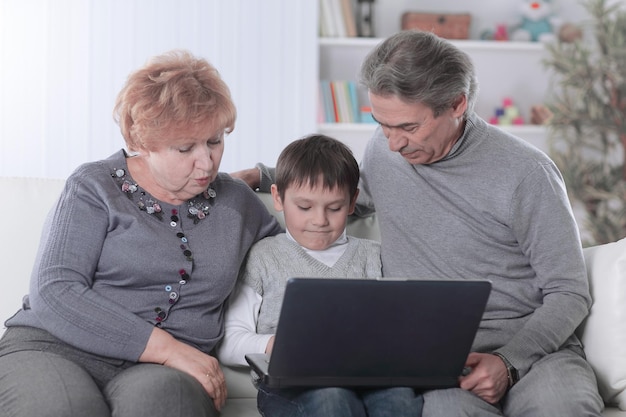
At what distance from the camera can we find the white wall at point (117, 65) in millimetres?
4457

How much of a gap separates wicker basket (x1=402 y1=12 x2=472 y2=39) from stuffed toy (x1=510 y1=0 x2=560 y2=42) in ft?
0.99

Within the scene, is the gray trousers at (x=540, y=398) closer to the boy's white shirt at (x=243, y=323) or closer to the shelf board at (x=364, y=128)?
the boy's white shirt at (x=243, y=323)

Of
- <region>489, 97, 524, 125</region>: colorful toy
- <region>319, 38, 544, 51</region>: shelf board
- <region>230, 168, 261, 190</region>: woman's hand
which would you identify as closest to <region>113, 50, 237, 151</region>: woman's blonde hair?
<region>230, 168, 261, 190</region>: woman's hand

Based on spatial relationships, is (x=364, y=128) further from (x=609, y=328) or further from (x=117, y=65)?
(x=609, y=328)

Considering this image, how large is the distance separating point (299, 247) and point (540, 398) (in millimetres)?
634

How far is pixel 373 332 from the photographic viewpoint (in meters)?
1.55

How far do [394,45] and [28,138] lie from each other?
300 centimetres

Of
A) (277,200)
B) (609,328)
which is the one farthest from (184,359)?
(609,328)

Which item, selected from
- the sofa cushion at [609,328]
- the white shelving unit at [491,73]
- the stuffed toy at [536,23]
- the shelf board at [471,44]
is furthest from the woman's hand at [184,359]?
the stuffed toy at [536,23]

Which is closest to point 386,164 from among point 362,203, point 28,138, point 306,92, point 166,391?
point 362,203

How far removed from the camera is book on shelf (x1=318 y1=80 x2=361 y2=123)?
4605mm

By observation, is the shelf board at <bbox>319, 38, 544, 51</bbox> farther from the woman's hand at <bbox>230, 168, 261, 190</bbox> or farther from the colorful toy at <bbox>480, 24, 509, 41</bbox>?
the woman's hand at <bbox>230, 168, 261, 190</bbox>

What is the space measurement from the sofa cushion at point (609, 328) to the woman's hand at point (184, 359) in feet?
2.68

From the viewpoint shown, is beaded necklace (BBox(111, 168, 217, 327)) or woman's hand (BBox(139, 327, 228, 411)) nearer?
woman's hand (BBox(139, 327, 228, 411))
